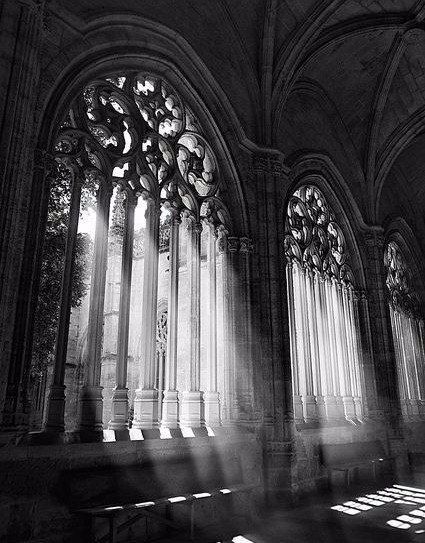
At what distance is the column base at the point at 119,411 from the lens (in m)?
5.29

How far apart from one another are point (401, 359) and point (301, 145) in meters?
6.84

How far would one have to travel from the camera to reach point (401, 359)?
42.4ft

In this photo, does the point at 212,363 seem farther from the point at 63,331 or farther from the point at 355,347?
the point at 355,347

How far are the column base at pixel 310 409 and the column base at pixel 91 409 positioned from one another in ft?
15.0

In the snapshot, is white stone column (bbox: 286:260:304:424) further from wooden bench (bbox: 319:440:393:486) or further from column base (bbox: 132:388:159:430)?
column base (bbox: 132:388:159:430)

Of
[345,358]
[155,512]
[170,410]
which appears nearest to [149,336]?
[170,410]

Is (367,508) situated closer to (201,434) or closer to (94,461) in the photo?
(201,434)

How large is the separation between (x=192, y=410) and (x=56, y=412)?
2.07 m

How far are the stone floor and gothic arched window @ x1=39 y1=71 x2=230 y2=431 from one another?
1563 millimetres

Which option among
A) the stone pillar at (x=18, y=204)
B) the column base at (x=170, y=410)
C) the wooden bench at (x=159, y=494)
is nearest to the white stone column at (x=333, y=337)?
the wooden bench at (x=159, y=494)

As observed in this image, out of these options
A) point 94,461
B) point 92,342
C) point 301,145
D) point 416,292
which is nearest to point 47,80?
point 92,342

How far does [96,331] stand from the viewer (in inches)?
207

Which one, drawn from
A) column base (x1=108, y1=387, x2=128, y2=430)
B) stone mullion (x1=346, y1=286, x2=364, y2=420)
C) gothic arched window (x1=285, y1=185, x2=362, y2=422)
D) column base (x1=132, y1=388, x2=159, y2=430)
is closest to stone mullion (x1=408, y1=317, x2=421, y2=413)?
stone mullion (x1=346, y1=286, x2=364, y2=420)

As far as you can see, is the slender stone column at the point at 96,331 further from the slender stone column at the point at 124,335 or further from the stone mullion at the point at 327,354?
the stone mullion at the point at 327,354
